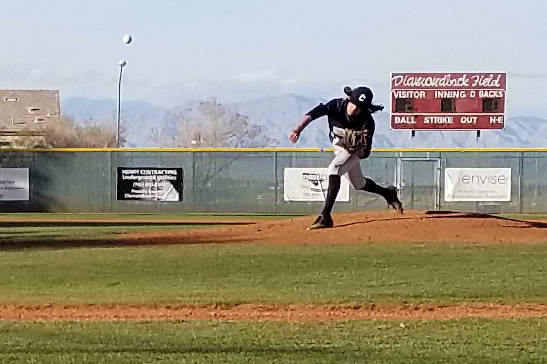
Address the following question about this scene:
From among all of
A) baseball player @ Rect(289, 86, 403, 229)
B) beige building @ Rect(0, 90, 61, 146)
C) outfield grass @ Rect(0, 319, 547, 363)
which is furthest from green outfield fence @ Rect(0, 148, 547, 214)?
outfield grass @ Rect(0, 319, 547, 363)

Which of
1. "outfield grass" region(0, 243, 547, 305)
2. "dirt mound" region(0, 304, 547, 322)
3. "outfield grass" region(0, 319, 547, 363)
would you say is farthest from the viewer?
"outfield grass" region(0, 243, 547, 305)

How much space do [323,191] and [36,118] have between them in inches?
1389

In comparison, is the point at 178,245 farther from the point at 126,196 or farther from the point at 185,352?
the point at 126,196

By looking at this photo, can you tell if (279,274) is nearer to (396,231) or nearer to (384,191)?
(396,231)

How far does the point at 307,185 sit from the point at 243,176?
8.09 ft

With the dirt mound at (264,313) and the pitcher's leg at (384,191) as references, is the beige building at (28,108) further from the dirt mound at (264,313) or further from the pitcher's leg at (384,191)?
the dirt mound at (264,313)

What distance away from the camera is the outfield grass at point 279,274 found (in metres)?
11.6

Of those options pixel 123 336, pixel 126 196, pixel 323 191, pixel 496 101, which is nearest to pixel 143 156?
pixel 126 196

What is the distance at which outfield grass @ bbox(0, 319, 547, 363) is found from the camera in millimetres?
7496

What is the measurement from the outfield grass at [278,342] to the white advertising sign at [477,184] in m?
28.3

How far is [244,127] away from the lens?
272ft

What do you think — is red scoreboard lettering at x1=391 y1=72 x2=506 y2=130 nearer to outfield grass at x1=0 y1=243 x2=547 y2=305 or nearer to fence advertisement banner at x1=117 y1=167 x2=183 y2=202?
fence advertisement banner at x1=117 y1=167 x2=183 y2=202

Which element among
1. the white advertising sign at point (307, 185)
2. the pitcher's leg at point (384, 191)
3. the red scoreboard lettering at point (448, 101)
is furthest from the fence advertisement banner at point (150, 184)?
the pitcher's leg at point (384, 191)

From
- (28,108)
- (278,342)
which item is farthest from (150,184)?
(28,108)
